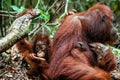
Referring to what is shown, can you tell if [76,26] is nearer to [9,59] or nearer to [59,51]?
[59,51]

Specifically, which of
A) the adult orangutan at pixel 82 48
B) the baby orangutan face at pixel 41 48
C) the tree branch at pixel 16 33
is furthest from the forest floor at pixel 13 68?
the tree branch at pixel 16 33

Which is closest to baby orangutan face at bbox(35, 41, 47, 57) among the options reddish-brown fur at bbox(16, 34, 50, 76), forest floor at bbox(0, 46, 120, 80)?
reddish-brown fur at bbox(16, 34, 50, 76)

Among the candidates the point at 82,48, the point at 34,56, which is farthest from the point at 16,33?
the point at 82,48

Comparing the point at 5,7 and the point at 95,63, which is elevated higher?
the point at 5,7

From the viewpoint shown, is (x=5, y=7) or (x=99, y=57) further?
(x=5, y=7)

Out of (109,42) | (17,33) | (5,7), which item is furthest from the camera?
(5,7)

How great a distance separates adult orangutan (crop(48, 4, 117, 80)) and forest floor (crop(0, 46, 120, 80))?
1.47ft

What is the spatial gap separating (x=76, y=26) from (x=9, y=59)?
41.4 inches

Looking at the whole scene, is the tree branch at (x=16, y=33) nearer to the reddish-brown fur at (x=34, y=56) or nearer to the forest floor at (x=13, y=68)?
the reddish-brown fur at (x=34, y=56)

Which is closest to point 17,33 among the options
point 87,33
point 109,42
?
point 87,33

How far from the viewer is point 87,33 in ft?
11.6

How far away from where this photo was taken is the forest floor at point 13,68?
380 cm

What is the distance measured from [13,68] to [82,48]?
971mm

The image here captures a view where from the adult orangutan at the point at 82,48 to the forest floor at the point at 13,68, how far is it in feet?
1.47
